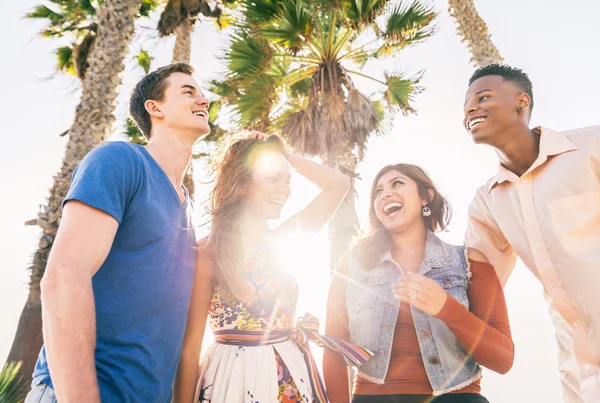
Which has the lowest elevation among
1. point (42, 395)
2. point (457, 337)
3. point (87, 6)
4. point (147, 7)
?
point (42, 395)

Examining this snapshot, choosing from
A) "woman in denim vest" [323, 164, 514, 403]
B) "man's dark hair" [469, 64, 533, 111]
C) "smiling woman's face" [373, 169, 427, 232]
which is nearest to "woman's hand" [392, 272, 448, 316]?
"woman in denim vest" [323, 164, 514, 403]

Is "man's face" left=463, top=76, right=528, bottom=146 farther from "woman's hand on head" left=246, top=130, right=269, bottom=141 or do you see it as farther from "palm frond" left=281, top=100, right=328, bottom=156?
"palm frond" left=281, top=100, right=328, bottom=156

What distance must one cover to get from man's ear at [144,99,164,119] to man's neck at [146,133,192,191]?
0.37ft

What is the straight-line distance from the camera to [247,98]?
27.1ft

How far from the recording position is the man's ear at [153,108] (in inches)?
89.5

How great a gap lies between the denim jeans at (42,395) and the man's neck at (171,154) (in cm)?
101

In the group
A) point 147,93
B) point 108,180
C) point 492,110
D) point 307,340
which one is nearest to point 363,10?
point 492,110

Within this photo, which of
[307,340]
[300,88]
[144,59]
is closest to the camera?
[307,340]

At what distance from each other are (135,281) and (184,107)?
1.03 m

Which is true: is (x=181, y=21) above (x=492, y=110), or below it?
above

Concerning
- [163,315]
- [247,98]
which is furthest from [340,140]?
[163,315]

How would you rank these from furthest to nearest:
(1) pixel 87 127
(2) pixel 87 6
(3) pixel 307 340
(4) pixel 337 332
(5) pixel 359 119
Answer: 1. (2) pixel 87 6
2. (5) pixel 359 119
3. (1) pixel 87 127
4. (4) pixel 337 332
5. (3) pixel 307 340

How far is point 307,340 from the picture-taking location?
94.2 inches

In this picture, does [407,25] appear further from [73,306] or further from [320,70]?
[73,306]
